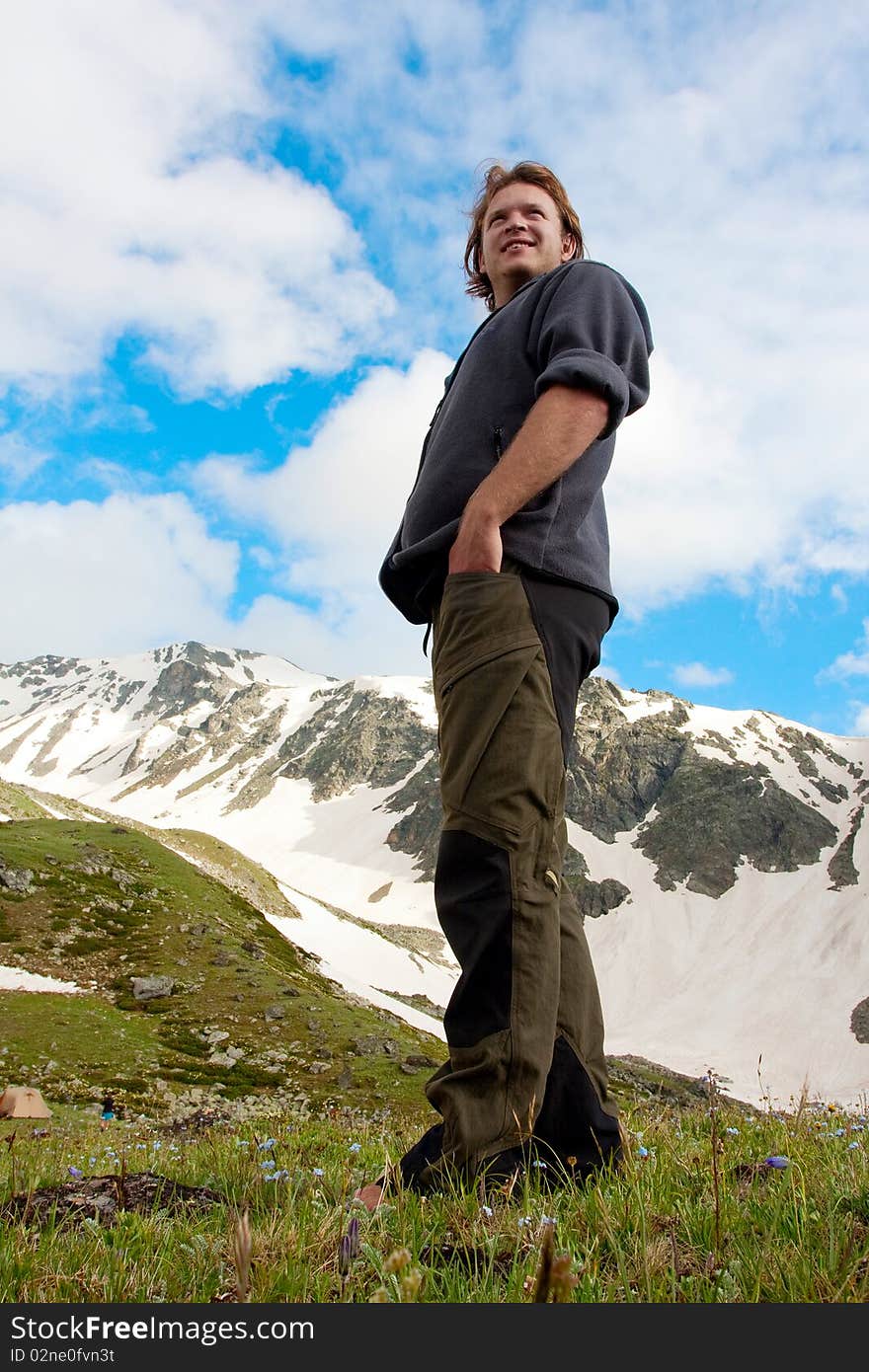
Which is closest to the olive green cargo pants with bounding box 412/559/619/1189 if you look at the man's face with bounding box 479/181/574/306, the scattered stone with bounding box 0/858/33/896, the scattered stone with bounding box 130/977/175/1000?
the man's face with bounding box 479/181/574/306

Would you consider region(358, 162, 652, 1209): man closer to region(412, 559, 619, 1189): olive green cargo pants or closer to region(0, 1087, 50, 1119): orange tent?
region(412, 559, 619, 1189): olive green cargo pants

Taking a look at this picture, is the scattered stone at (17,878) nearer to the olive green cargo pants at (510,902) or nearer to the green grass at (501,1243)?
the green grass at (501,1243)

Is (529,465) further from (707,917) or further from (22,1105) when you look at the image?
(707,917)

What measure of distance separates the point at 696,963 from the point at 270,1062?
132710mm

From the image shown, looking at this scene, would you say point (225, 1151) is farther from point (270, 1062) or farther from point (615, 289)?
point (270, 1062)

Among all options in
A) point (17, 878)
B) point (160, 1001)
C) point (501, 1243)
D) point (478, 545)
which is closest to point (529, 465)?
point (478, 545)

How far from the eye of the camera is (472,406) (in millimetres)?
4676

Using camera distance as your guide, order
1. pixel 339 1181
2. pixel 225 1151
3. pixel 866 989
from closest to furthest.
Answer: pixel 339 1181
pixel 225 1151
pixel 866 989

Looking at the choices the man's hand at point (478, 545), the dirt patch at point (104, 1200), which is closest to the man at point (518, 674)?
the man's hand at point (478, 545)

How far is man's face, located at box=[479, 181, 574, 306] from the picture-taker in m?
5.15

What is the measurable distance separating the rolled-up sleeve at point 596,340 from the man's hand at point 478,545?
2.59 feet

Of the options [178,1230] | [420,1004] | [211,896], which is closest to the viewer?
[178,1230]
